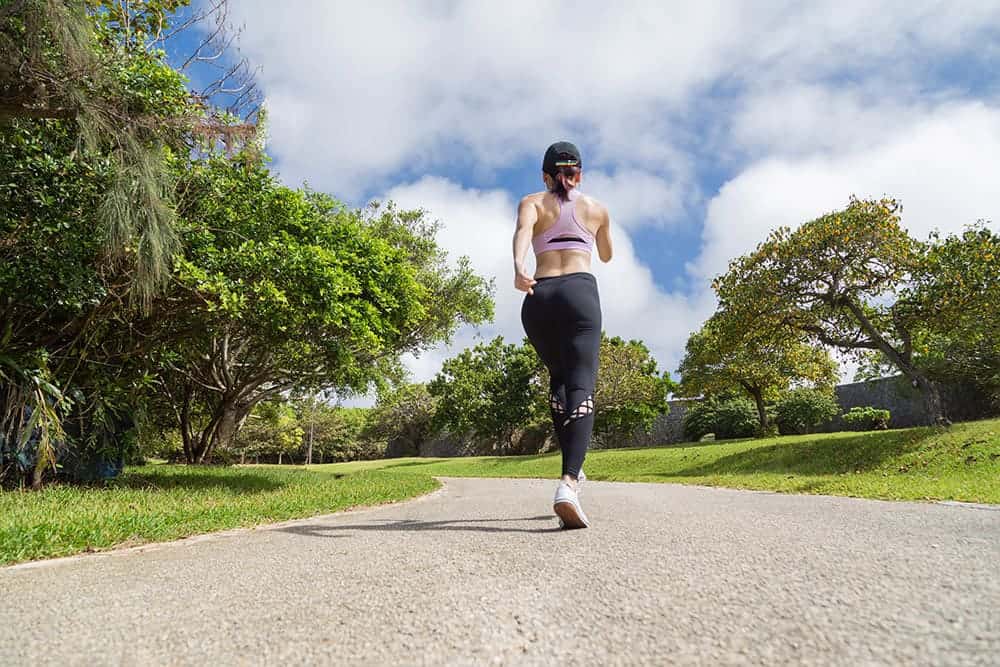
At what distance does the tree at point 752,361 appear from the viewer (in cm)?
1501

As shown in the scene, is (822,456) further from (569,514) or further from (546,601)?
(546,601)

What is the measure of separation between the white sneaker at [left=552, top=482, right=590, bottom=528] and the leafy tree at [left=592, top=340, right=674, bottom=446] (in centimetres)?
2405

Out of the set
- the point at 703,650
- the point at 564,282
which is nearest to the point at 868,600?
the point at 703,650

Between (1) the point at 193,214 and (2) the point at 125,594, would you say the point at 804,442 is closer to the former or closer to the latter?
(1) the point at 193,214

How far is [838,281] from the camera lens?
13.9 meters

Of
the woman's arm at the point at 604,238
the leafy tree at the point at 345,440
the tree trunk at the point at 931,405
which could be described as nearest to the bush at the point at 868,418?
the tree trunk at the point at 931,405

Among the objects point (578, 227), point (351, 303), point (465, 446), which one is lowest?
point (465, 446)

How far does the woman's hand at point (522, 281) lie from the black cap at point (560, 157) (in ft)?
2.68

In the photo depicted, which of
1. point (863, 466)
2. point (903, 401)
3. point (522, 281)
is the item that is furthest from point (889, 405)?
point (522, 281)

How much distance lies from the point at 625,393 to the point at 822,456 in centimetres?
1541

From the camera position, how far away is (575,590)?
1.92 metres

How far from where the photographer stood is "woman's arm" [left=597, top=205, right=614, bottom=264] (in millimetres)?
4090

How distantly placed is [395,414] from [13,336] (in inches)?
1423

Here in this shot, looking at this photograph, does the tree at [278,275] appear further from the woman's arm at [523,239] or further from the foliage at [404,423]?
the foliage at [404,423]
